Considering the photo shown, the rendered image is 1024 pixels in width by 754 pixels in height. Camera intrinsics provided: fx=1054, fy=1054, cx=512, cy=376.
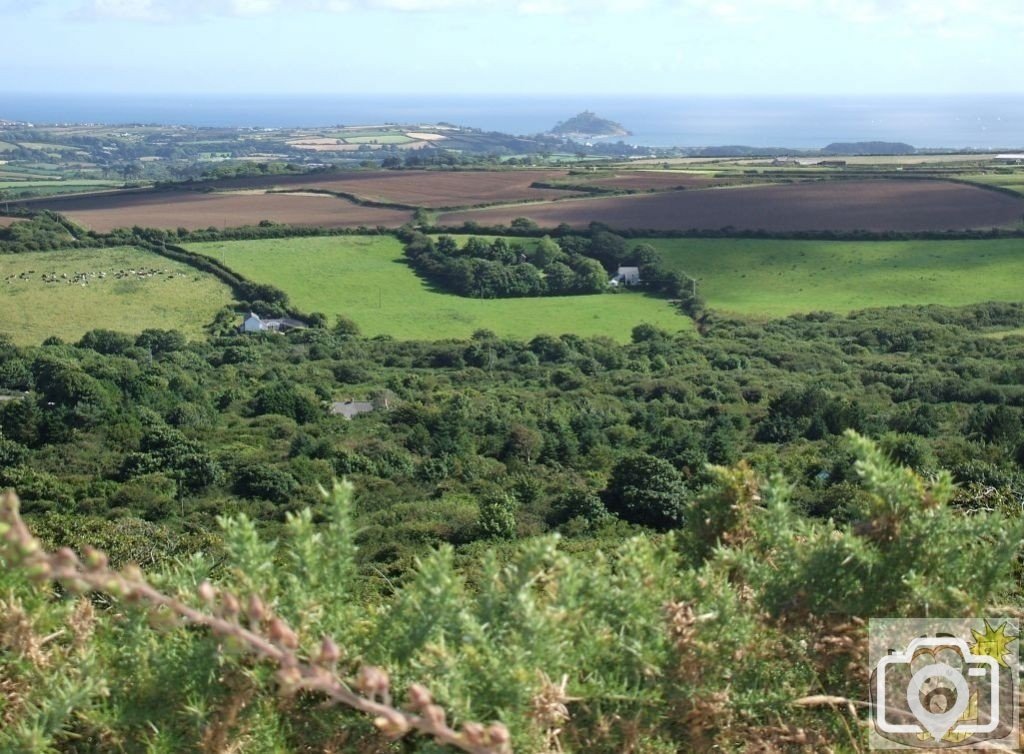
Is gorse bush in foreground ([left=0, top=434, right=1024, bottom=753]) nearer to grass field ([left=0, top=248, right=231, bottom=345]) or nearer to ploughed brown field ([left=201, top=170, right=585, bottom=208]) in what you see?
grass field ([left=0, top=248, right=231, bottom=345])

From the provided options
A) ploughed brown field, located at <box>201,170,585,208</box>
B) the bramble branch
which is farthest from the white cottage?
the bramble branch

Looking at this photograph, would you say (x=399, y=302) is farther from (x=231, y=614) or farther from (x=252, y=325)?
(x=231, y=614)

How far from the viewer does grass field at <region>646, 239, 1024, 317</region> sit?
54.3 metres

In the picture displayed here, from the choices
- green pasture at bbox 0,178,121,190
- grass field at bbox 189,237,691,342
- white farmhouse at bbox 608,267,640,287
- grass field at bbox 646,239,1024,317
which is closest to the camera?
grass field at bbox 189,237,691,342

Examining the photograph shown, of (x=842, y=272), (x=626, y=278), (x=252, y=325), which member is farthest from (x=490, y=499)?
(x=842, y=272)

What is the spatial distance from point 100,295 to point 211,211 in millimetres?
24551

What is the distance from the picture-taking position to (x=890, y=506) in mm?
3791

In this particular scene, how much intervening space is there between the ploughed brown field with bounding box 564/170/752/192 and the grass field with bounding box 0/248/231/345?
41451 mm

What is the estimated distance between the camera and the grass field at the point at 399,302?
52375 mm

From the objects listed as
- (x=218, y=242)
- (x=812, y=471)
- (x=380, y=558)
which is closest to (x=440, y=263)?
(x=218, y=242)

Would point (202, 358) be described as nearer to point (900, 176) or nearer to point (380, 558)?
point (380, 558)

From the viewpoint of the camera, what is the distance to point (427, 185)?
93.6m

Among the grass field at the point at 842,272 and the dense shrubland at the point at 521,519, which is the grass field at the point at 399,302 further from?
the grass field at the point at 842,272

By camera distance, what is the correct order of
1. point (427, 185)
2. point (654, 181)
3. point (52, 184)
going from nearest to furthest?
point (654, 181)
point (427, 185)
point (52, 184)
